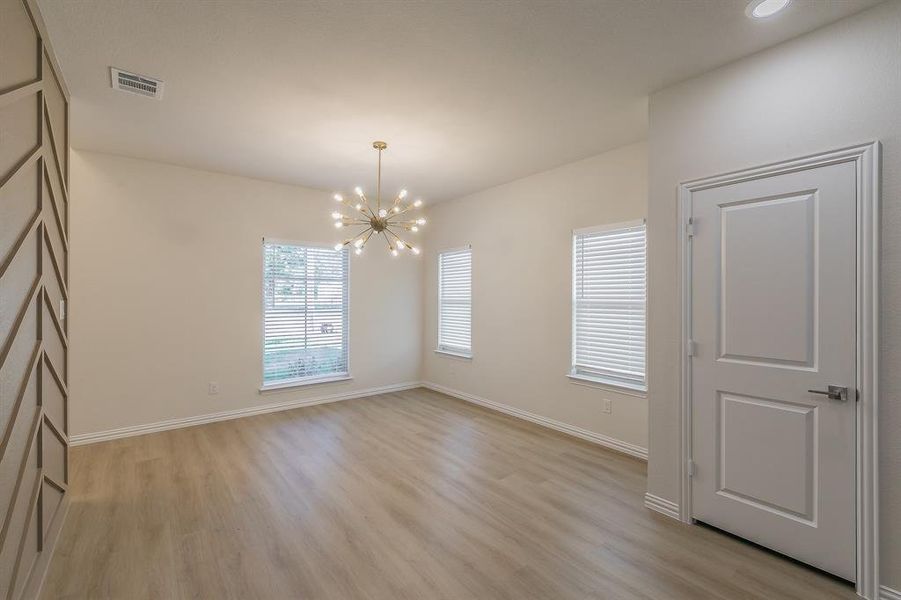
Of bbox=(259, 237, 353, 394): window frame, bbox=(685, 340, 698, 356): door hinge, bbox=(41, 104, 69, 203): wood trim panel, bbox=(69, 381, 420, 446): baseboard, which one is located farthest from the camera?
bbox=(259, 237, 353, 394): window frame

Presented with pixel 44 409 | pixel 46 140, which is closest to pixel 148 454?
pixel 44 409

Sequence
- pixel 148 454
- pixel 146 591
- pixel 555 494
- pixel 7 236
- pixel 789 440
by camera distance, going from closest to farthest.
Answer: pixel 7 236 < pixel 146 591 < pixel 789 440 < pixel 555 494 < pixel 148 454

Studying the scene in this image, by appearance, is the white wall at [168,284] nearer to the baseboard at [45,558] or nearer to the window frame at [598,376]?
the baseboard at [45,558]

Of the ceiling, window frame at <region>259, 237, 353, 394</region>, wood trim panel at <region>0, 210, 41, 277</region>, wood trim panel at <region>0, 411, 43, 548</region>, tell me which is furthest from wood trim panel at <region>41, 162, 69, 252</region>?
window frame at <region>259, 237, 353, 394</region>

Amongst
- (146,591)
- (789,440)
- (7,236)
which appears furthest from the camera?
(789,440)

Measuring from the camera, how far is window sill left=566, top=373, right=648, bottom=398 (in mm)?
3684

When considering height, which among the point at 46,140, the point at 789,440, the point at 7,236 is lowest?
the point at 789,440

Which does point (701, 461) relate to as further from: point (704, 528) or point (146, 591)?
point (146, 591)

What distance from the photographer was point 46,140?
228 centimetres

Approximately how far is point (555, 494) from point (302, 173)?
4254 millimetres

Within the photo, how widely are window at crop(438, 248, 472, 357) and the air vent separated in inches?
147

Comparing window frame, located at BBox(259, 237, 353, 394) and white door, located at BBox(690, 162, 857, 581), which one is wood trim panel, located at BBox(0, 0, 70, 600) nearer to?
window frame, located at BBox(259, 237, 353, 394)

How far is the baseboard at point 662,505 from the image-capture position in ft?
8.75

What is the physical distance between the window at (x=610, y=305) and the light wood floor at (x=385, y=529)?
0.78 meters
